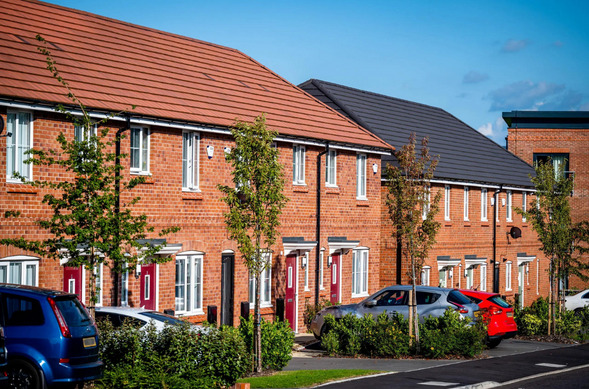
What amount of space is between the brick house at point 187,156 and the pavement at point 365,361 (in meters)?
2.86

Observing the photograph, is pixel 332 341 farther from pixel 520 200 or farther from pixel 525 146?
pixel 525 146

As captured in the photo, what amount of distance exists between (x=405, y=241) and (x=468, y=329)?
2970 millimetres

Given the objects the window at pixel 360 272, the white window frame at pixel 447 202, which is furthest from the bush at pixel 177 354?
the white window frame at pixel 447 202

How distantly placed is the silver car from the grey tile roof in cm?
1023

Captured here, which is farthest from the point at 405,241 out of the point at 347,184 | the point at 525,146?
the point at 525,146

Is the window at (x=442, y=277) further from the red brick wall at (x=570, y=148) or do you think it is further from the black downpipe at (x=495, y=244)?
the red brick wall at (x=570, y=148)

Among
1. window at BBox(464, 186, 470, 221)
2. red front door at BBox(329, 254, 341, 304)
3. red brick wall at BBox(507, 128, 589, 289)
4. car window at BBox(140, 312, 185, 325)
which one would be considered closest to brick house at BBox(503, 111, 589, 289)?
red brick wall at BBox(507, 128, 589, 289)

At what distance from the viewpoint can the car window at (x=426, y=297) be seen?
77.1 feet

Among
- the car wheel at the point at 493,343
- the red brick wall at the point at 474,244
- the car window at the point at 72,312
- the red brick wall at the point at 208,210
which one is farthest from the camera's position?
the red brick wall at the point at 474,244

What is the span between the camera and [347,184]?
29.7 m

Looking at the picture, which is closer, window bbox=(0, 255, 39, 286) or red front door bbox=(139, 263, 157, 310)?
window bbox=(0, 255, 39, 286)

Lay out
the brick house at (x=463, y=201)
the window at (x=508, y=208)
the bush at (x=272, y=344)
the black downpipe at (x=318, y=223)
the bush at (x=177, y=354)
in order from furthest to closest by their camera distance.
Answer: the window at (x=508, y=208)
the brick house at (x=463, y=201)
the black downpipe at (x=318, y=223)
the bush at (x=272, y=344)
the bush at (x=177, y=354)

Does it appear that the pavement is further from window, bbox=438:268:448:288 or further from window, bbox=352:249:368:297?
window, bbox=438:268:448:288

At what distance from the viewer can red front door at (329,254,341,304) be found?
29469mm
